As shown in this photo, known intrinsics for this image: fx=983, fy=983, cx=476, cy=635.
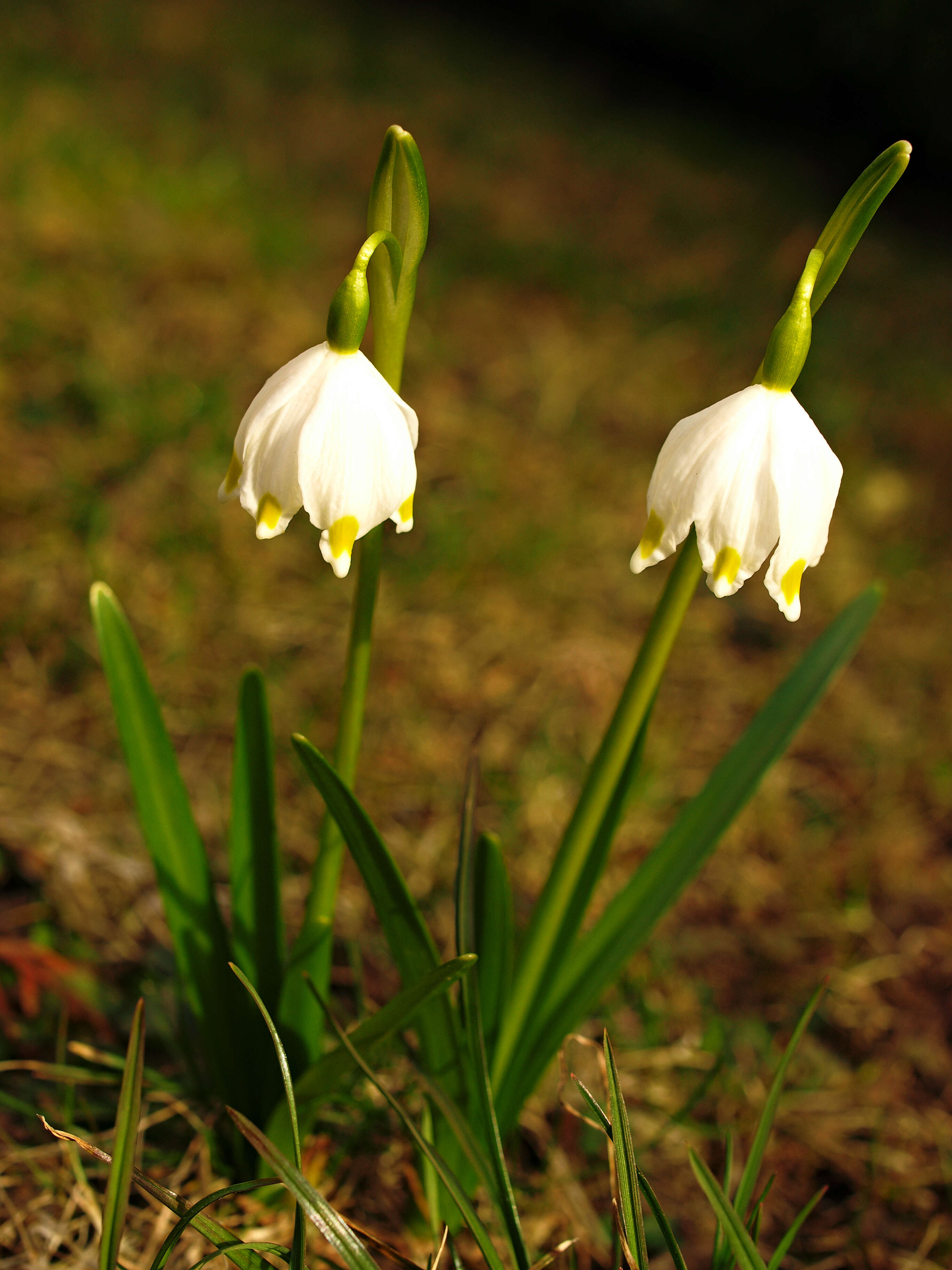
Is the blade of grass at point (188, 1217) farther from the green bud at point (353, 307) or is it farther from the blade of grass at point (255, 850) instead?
the green bud at point (353, 307)

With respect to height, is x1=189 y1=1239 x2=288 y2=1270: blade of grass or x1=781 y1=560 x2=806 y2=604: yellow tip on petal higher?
x1=781 y1=560 x2=806 y2=604: yellow tip on petal

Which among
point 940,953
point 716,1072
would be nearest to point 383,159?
point 716,1072

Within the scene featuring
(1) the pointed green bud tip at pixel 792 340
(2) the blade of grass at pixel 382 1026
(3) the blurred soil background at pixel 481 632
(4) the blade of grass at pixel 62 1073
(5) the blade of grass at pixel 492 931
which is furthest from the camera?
(3) the blurred soil background at pixel 481 632

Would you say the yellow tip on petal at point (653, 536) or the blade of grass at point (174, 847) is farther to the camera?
the blade of grass at point (174, 847)

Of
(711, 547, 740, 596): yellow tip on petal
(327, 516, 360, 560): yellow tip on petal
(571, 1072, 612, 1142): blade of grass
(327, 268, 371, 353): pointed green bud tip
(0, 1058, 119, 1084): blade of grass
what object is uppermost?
(327, 268, 371, 353): pointed green bud tip

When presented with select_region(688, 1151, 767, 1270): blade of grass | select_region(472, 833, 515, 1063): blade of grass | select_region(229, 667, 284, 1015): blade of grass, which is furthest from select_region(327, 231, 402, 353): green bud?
select_region(688, 1151, 767, 1270): blade of grass

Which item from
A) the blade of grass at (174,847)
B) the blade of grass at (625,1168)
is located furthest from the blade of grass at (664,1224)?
the blade of grass at (174,847)

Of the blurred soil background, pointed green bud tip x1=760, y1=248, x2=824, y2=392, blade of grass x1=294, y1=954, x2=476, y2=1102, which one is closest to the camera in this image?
pointed green bud tip x1=760, y1=248, x2=824, y2=392

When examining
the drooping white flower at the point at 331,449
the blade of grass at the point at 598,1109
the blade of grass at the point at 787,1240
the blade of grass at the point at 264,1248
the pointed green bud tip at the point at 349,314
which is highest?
the pointed green bud tip at the point at 349,314

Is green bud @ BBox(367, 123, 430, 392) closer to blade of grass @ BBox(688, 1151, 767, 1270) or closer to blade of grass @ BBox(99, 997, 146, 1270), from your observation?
blade of grass @ BBox(99, 997, 146, 1270)
